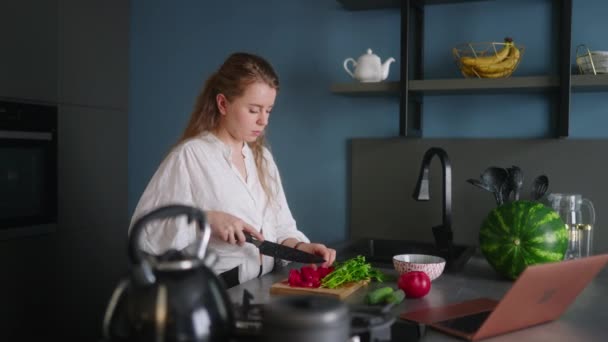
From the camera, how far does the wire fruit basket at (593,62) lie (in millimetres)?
1947

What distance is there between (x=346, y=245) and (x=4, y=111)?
1363 mm

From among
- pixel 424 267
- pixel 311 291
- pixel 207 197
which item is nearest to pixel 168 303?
pixel 311 291

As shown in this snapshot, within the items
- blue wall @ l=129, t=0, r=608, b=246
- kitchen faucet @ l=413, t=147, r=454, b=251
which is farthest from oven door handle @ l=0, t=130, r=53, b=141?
kitchen faucet @ l=413, t=147, r=454, b=251

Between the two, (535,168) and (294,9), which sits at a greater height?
(294,9)

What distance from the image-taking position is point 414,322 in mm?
1193

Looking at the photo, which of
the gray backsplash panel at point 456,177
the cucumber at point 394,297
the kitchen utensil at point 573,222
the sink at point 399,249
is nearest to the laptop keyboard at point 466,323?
the cucumber at point 394,297

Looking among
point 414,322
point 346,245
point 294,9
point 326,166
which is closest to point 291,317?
point 414,322

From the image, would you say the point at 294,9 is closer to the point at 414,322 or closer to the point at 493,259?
the point at 493,259

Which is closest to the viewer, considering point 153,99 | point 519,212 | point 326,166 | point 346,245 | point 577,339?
point 577,339

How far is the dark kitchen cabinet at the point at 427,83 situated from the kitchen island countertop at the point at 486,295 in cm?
58

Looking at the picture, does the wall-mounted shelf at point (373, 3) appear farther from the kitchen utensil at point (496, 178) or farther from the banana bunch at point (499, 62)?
the kitchen utensil at point (496, 178)

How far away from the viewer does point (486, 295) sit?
1.47 meters

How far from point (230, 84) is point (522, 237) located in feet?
3.07

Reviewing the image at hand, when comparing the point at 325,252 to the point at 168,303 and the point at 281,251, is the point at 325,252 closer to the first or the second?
the point at 281,251
